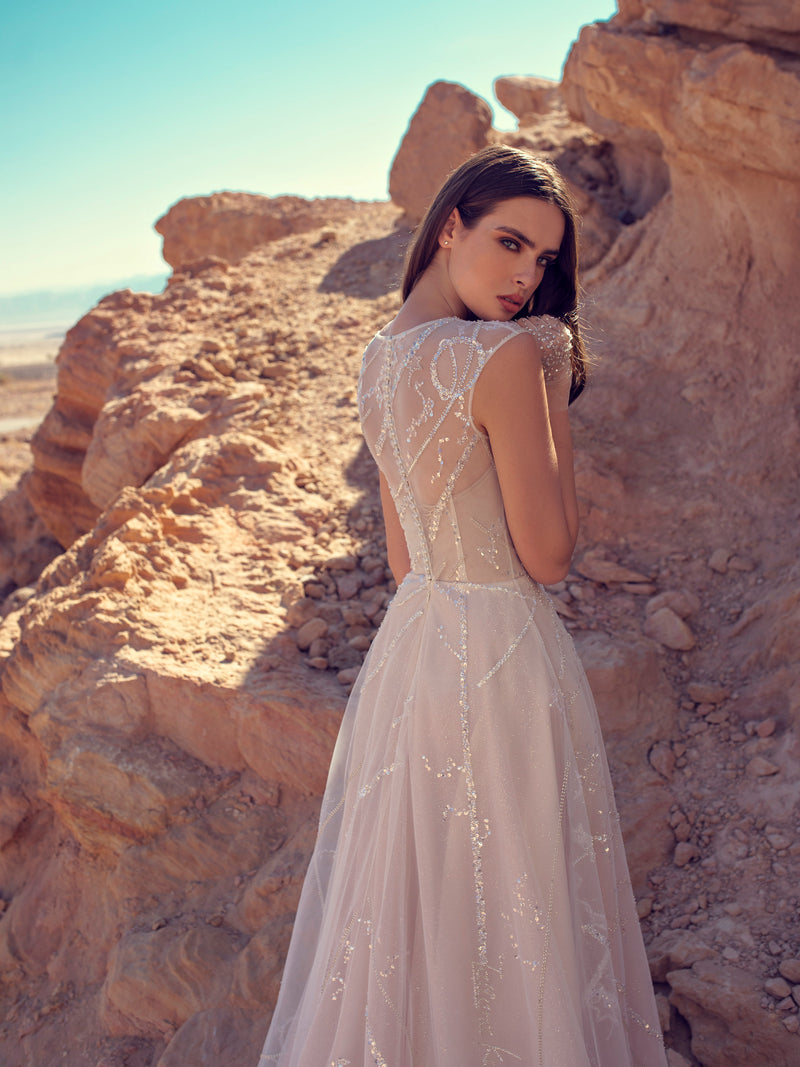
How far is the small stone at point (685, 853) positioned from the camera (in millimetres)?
2750

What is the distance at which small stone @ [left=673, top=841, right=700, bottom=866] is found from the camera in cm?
275

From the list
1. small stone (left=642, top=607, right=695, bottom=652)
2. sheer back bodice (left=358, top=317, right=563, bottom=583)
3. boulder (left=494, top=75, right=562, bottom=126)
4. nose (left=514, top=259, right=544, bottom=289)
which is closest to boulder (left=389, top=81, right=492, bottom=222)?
boulder (left=494, top=75, right=562, bottom=126)

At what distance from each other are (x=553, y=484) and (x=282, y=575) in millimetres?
2498

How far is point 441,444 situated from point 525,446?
0.19 meters

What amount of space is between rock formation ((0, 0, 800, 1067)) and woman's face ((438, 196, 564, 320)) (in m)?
1.83

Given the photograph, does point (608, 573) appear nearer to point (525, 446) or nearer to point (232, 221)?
point (525, 446)

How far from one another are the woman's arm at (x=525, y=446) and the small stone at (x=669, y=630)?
1.91 meters

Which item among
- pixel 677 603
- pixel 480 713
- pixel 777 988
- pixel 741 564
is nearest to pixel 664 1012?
pixel 777 988

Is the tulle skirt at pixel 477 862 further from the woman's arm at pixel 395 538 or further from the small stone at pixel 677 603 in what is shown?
the small stone at pixel 677 603

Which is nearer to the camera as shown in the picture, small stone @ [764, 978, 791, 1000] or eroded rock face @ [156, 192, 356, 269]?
small stone @ [764, 978, 791, 1000]

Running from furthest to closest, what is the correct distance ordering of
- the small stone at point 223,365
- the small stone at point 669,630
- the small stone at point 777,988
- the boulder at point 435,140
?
the boulder at point 435,140 < the small stone at point 223,365 < the small stone at point 669,630 < the small stone at point 777,988

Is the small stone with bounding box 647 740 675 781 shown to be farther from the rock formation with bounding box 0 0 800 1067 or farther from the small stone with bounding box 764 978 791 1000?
the small stone with bounding box 764 978 791 1000

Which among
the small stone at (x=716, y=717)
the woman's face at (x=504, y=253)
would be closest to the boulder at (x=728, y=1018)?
the small stone at (x=716, y=717)

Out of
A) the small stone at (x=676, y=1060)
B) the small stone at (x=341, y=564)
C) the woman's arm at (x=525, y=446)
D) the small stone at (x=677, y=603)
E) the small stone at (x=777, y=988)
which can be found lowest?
the small stone at (x=676, y=1060)
